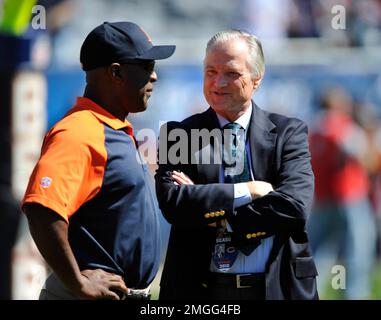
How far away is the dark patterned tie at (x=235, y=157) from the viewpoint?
353 cm

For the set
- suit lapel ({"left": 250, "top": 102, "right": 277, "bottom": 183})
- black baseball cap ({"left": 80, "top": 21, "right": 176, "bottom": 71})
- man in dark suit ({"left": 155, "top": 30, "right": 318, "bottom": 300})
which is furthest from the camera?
suit lapel ({"left": 250, "top": 102, "right": 277, "bottom": 183})

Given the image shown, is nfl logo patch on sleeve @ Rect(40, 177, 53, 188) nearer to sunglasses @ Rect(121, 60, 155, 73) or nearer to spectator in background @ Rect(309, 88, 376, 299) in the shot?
sunglasses @ Rect(121, 60, 155, 73)

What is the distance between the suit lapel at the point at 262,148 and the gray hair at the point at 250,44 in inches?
8.2

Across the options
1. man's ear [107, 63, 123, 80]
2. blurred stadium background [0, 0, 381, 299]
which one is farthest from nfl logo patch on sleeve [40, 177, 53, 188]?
blurred stadium background [0, 0, 381, 299]

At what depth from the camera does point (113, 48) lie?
327 cm

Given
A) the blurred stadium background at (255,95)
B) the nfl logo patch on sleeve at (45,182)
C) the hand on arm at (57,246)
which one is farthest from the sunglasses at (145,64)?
the blurred stadium background at (255,95)

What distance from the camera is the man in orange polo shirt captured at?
9.82 feet

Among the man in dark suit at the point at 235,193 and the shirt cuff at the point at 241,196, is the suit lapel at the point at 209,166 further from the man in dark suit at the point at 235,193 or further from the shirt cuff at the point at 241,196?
the shirt cuff at the point at 241,196

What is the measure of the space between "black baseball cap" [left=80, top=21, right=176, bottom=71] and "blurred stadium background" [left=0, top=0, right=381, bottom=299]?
358cm

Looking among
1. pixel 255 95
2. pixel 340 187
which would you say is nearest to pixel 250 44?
pixel 255 95

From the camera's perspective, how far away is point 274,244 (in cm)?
346

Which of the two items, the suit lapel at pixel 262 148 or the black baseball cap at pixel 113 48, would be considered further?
the suit lapel at pixel 262 148

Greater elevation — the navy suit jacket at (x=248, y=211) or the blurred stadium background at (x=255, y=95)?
the blurred stadium background at (x=255, y=95)
